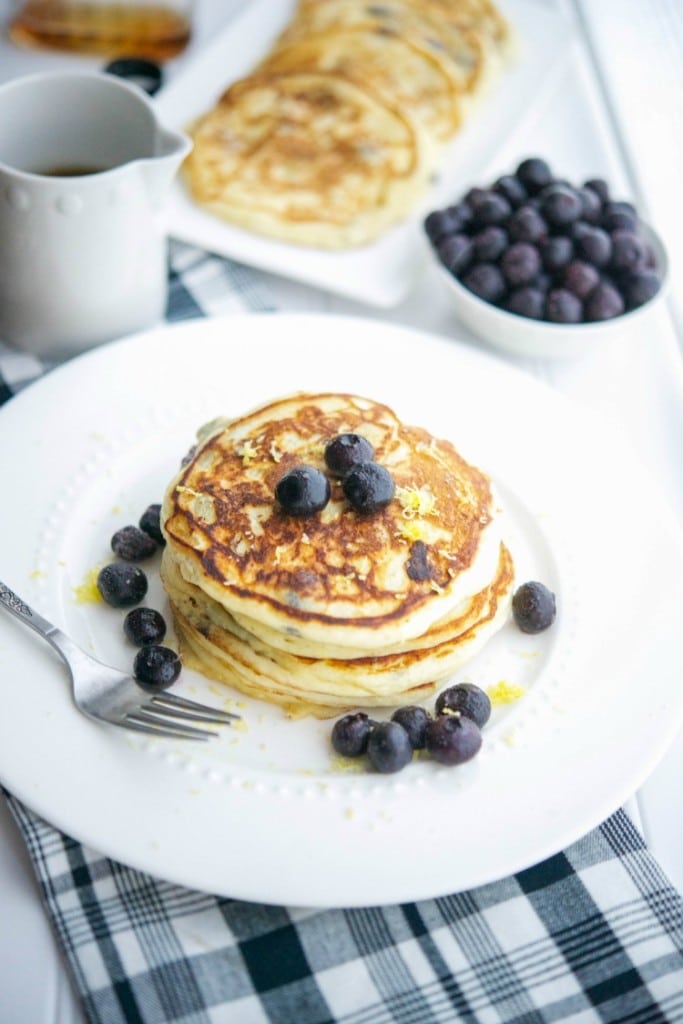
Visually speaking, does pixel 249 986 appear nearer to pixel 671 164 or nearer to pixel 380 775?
pixel 380 775

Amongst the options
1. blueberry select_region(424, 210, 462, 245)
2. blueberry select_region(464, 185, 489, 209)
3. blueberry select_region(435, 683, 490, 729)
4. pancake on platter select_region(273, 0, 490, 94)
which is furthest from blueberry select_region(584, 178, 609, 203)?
blueberry select_region(435, 683, 490, 729)

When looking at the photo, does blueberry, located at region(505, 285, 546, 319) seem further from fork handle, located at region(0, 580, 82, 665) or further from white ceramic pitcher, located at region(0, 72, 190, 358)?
fork handle, located at region(0, 580, 82, 665)

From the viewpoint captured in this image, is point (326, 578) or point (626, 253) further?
point (626, 253)

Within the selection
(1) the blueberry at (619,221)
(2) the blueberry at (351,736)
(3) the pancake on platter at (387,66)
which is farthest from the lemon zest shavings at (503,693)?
(3) the pancake on platter at (387,66)

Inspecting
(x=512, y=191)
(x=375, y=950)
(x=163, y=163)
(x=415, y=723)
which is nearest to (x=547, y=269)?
(x=512, y=191)

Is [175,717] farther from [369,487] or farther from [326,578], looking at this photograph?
[369,487]

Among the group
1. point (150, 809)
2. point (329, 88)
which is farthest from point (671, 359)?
point (150, 809)
